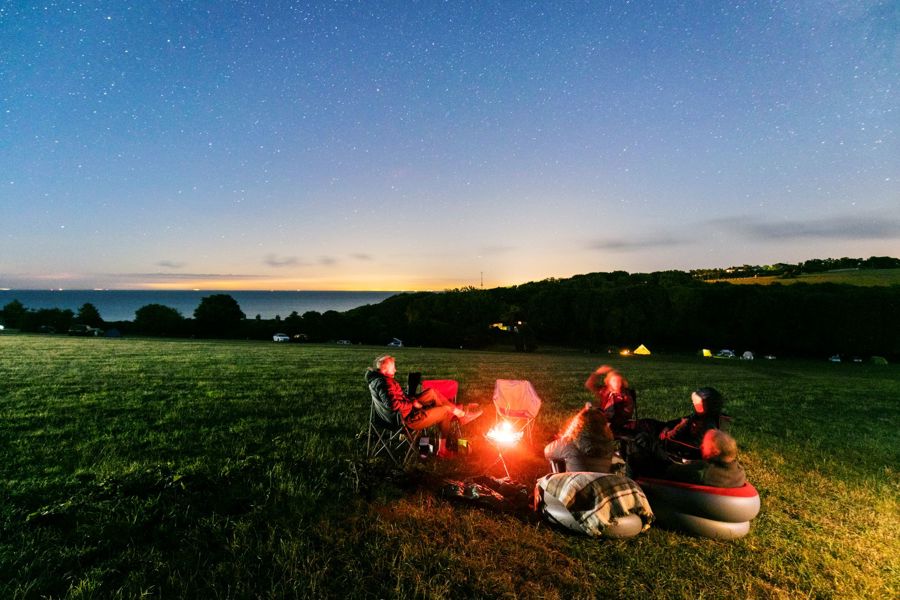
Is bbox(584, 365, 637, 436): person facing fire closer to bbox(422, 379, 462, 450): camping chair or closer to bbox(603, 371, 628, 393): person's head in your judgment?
bbox(603, 371, 628, 393): person's head

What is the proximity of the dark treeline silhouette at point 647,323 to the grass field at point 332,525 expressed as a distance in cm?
3814

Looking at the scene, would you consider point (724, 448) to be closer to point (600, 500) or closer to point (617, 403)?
point (600, 500)

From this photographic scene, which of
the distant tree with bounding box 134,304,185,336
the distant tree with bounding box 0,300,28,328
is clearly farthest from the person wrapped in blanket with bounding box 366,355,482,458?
the distant tree with bounding box 0,300,28,328

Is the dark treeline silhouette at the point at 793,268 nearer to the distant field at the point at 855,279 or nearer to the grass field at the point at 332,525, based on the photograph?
the distant field at the point at 855,279

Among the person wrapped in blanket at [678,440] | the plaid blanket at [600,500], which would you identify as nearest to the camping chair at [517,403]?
the person wrapped in blanket at [678,440]

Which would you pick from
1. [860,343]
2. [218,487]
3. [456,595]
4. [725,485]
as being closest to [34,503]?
[218,487]

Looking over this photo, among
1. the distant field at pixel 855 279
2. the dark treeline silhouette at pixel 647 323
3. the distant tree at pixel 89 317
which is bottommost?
the dark treeline silhouette at pixel 647 323

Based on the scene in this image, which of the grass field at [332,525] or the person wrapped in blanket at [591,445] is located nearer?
the grass field at [332,525]

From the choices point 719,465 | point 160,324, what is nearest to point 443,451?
point 719,465

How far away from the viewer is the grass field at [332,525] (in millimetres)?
3434

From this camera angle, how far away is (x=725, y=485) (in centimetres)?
417

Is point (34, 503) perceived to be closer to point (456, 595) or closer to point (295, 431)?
point (295, 431)

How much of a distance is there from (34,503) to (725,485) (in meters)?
6.95

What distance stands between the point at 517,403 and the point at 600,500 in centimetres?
330
